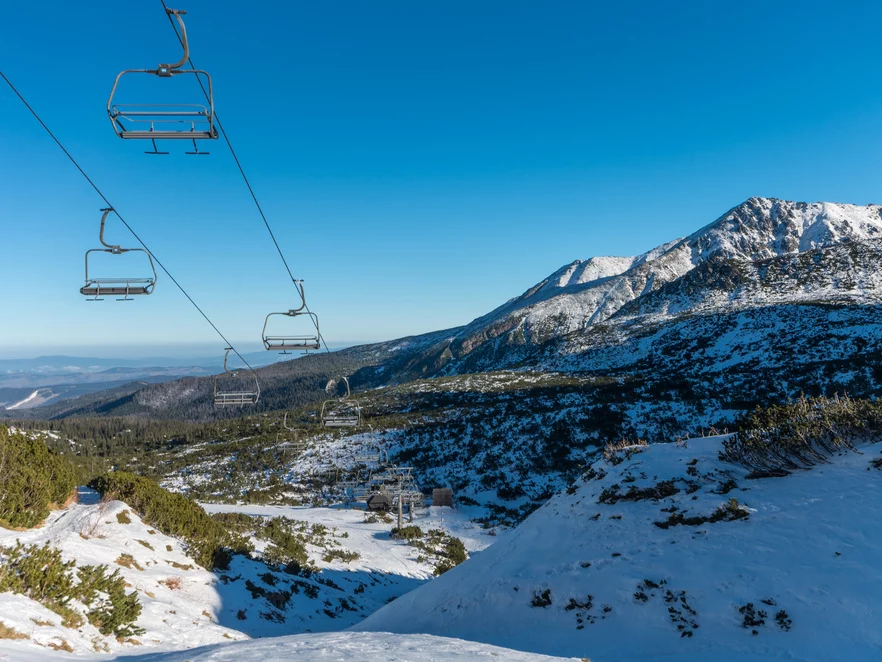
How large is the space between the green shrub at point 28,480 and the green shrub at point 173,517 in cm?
224

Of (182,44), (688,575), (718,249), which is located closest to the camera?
(182,44)

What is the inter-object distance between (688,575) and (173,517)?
16.3 metres

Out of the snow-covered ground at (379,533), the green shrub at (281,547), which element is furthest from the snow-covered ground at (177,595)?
the snow-covered ground at (379,533)

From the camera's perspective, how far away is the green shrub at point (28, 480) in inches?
442

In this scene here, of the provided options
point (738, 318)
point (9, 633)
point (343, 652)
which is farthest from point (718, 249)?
point (9, 633)

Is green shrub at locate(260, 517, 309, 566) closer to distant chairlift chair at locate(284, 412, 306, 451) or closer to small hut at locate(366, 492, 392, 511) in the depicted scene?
small hut at locate(366, 492, 392, 511)

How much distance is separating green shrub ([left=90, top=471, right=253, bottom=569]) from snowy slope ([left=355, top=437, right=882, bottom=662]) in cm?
644

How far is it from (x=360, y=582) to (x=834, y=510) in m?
18.3

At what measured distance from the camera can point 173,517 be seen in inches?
650

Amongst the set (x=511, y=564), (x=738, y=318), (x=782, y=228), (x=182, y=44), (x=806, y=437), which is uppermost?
→ (x=782, y=228)

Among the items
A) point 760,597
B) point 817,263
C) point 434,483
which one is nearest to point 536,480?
point 434,483

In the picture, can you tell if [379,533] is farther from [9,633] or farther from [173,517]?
[9,633]

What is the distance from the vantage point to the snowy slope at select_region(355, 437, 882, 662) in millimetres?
7207

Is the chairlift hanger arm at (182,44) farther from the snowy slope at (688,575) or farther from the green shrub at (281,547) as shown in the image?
the green shrub at (281,547)
